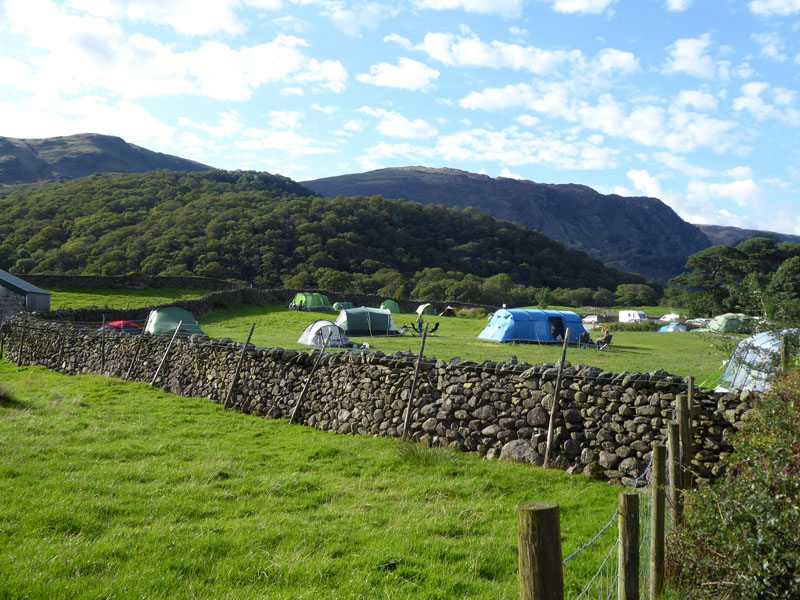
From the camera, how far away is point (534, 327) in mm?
24828

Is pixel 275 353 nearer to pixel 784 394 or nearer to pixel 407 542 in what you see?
pixel 407 542

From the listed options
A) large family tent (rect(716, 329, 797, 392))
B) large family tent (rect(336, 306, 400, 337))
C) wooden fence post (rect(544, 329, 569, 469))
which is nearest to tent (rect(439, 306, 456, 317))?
large family tent (rect(336, 306, 400, 337))

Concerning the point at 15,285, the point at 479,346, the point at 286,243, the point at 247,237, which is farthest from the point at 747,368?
the point at 286,243

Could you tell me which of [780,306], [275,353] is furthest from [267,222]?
[780,306]

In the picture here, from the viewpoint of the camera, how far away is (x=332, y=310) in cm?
4138

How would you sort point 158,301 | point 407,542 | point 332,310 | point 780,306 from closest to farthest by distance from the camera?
1. point 407,542
2. point 780,306
3. point 158,301
4. point 332,310

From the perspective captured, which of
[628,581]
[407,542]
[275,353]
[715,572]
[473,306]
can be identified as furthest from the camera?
[473,306]

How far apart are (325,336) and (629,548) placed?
19433mm

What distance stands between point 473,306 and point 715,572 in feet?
151

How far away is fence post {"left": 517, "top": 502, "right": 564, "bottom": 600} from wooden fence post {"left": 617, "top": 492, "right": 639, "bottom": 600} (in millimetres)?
994

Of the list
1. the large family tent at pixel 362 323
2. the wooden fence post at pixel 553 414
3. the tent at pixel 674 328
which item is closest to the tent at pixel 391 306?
the large family tent at pixel 362 323

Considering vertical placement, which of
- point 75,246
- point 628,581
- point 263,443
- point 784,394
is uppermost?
point 75,246

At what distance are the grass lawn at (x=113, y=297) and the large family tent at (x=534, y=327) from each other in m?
23.5

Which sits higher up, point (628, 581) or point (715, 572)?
point (628, 581)
